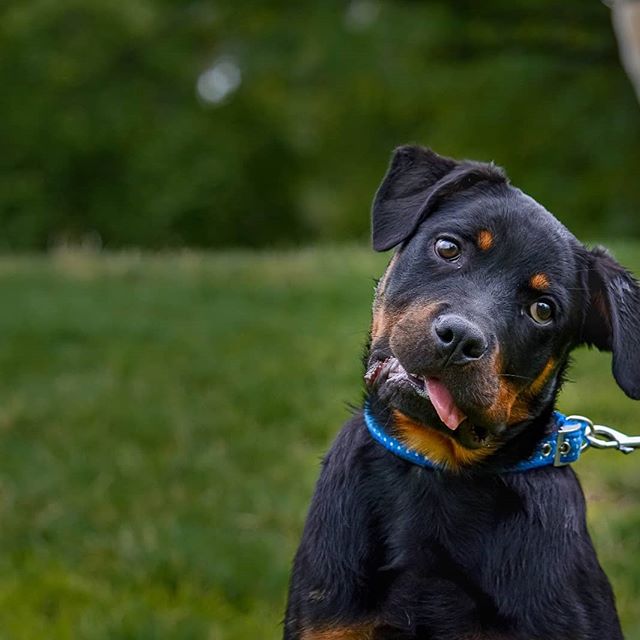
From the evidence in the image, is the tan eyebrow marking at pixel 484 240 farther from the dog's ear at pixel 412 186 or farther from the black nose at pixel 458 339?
the black nose at pixel 458 339

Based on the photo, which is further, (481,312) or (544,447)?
(544,447)

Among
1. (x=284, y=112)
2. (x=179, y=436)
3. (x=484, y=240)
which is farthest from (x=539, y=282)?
(x=284, y=112)

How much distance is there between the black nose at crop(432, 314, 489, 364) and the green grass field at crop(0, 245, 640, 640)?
6.58 ft

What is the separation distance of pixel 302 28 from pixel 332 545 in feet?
55.8

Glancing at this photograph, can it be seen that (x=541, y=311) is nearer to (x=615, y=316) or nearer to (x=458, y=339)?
(x=615, y=316)

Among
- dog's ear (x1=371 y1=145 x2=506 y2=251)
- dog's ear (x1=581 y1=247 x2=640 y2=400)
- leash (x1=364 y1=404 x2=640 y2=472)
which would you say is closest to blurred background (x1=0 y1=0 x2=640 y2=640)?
dog's ear (x1=371 y1=145 x2=506 y2=251)

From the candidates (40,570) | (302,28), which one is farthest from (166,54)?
(40,570)

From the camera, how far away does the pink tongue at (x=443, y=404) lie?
3504 mm

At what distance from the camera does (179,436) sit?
7156 mm

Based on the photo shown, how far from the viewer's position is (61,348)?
898 cm

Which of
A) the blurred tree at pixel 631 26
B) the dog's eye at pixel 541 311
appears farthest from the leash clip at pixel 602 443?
the blurred tree at pixel 631 26

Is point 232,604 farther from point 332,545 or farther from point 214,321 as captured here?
point 214,321

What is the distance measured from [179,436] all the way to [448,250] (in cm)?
379

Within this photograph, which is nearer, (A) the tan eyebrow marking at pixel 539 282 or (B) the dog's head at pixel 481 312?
(B) the dog's head at pixel 481 312
